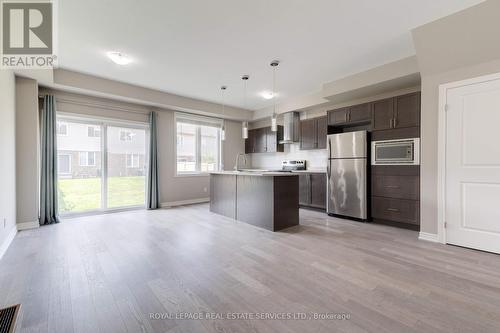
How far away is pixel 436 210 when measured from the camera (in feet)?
10.3

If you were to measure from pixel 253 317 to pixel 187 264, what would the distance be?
110 centimetres

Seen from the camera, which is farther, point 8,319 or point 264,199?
point 264,199

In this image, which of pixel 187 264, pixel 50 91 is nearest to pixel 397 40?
pixel 187 264

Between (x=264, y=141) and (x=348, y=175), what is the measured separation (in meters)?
2.97

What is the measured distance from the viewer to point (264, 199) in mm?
3725

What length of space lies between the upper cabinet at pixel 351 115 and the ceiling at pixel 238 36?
2.37 feet

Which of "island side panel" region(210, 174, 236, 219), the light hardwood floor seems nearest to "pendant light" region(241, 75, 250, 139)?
"island side panel" region(210, 174, 236, 219)

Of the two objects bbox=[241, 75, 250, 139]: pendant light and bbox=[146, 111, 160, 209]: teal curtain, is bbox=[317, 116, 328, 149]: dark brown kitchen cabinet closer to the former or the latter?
bbox=[241, 75, 250, 139]: pendant light

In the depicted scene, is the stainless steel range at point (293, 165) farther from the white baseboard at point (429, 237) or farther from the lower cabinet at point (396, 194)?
the white baseboard at point (429, 237)

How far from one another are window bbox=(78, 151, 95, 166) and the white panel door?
21.3ft

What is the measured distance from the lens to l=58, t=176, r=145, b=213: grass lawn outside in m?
4.51

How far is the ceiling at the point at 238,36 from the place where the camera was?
7.82 feet

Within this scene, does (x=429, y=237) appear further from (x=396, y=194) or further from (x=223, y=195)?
(x=223, y=195)

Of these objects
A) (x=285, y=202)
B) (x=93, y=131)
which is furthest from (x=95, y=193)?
(x=285, y=202)
